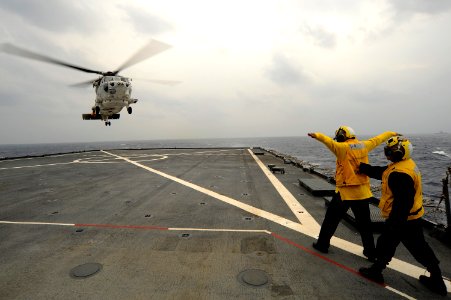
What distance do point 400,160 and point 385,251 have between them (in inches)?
59.4

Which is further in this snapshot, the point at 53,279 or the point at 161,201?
the point at 161,201

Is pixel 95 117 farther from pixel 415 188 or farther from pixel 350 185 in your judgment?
pixel 415 188

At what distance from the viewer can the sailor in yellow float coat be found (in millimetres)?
4016

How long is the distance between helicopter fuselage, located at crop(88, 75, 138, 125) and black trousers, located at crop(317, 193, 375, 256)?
2386 centimetres

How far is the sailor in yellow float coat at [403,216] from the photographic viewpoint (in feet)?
13.2

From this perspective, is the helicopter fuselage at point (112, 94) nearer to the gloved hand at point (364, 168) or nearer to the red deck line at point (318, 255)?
the red deck line at point (318, 255)

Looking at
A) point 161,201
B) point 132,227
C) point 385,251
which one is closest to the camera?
point 385,251

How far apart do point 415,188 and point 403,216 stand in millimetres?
502

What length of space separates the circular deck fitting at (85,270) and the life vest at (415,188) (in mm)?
5162

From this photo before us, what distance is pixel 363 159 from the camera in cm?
506

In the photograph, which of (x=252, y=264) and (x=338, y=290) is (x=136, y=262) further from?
(x=338, y=290)

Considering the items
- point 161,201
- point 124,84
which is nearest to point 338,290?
point 161,201

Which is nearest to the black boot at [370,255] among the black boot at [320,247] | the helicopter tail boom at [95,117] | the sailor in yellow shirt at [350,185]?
the sailor in yellow shirt at [350,185]

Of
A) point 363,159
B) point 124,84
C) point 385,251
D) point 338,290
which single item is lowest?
point 338,290
